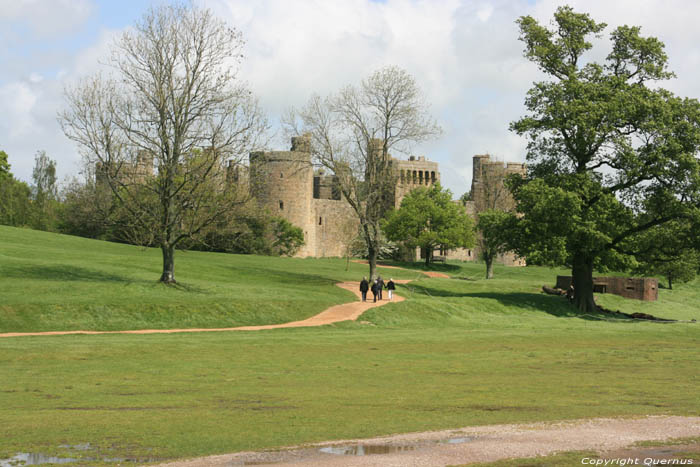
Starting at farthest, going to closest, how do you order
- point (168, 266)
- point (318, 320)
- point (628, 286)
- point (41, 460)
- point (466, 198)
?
point (466, 198)
point (628, 286)
point (168, 266)
point (318, 320)
point (41, 460)

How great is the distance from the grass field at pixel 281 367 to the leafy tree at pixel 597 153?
182 inches

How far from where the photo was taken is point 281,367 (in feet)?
63.9

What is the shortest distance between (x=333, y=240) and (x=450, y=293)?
147 feet

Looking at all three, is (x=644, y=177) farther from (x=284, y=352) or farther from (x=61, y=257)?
(x=61, y=257)

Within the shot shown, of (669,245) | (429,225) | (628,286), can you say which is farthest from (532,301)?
(429,225)

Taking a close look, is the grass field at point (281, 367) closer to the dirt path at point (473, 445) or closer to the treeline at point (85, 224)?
the dirt path at point (473, 445)

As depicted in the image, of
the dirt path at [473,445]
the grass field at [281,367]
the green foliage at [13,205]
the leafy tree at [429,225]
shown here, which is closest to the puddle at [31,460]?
the grass field at [281,367]

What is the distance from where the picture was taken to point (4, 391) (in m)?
15.2

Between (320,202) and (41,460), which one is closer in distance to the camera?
(41,460)

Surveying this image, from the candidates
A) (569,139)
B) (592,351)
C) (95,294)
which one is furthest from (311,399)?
(569,139)

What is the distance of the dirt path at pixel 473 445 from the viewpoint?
9602 mm

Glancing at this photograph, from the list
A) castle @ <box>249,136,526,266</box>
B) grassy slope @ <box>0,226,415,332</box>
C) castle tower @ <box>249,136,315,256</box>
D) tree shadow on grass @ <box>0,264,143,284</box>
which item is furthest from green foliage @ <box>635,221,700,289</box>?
castle tower @ <box>249,136,315,256</box>

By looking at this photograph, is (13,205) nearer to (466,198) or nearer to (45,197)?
(45,197)

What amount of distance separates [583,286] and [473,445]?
39.8 metres
